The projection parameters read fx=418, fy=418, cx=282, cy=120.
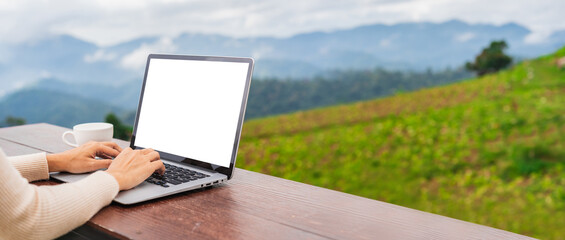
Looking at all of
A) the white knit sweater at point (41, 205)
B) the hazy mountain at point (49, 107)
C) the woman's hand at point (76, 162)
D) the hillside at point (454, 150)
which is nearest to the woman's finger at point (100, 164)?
the woman's hand at point (76, 162)

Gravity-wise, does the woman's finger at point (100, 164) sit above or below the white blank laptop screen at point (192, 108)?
below

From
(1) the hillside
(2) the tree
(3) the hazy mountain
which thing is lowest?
(3) the hazy mountain

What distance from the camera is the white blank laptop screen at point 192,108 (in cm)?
99

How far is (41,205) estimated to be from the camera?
695 mm

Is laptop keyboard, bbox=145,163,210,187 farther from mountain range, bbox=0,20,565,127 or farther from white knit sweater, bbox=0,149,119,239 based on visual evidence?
mountain range, bbox=0,20,565,127

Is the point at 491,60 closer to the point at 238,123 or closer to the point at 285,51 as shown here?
the point at 285,51

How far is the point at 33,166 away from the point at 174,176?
33cm

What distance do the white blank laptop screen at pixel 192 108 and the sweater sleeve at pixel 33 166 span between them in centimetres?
26

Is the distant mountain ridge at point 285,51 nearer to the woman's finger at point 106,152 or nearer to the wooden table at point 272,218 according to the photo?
the woman's finger at point 106,152

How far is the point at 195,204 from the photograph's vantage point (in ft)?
2.80

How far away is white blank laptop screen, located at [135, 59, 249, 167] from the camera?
993 mm

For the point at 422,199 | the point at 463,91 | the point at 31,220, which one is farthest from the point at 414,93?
the point at 31,220

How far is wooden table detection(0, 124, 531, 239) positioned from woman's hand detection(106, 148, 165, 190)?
0.18 ft

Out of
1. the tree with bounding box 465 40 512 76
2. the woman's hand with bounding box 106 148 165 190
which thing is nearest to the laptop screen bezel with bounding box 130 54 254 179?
the woman's hand with bounding box 106 148 165 190
